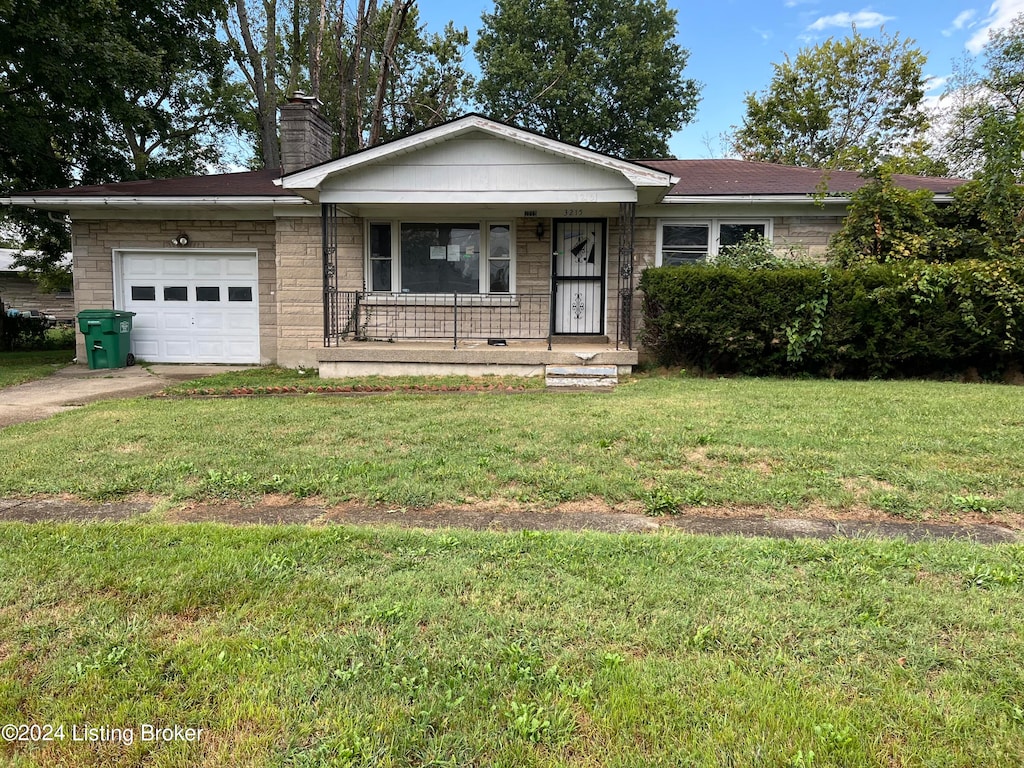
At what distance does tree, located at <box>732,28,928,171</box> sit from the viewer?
26.9 m

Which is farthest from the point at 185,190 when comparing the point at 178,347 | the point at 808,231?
the point at 808,231

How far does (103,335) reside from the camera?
38.3ft

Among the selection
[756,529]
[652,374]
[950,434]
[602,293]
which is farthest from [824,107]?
[756,529]

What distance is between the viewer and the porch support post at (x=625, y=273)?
10.2 metres

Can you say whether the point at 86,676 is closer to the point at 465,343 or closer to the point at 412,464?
the point at 412,464

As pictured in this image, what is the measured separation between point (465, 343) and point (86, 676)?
30.2 ft

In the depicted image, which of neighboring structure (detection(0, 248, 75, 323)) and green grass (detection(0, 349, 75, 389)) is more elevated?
neighboring structure (detection(0, 248, 75, 323))

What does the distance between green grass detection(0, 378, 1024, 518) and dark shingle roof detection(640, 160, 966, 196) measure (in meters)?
5.12

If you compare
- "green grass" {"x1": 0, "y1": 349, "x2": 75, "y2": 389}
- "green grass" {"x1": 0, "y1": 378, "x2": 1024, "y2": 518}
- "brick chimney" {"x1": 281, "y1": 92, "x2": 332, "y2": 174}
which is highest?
"brick chimney" {"x1": 281, "y1": 92, "x2": 332, "y2": 174}

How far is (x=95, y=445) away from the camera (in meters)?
5.51

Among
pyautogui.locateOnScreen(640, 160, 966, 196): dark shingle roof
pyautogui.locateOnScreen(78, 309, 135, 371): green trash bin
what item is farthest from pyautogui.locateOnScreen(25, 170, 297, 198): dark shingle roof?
pyautogui.locateOnScreen(640, 160, 966, 196): dark shingle roof

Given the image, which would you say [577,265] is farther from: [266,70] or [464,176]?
[266,70]

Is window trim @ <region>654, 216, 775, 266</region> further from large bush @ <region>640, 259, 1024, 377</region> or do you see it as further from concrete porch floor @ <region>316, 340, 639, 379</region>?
concrete porch floor @ <region>316, 340, 639, 379</region>

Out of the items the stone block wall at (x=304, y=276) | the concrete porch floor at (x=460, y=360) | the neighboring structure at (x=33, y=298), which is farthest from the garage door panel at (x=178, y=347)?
the neighboring structure at (x=33, y=298)
